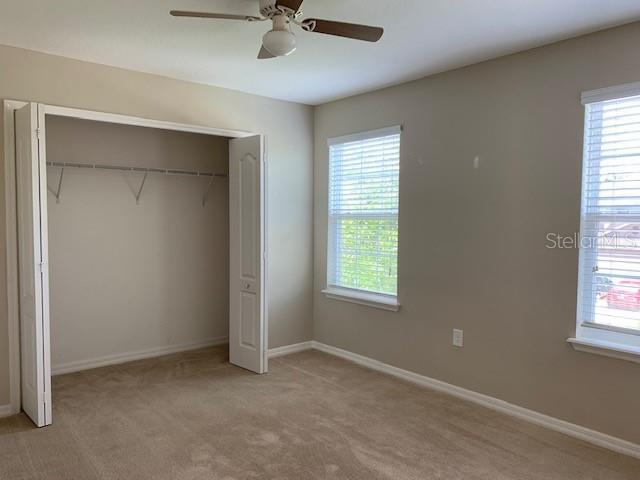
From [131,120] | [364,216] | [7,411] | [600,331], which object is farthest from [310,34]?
[7,411]

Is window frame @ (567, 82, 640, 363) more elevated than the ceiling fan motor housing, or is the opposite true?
the ceiling fan motor housing

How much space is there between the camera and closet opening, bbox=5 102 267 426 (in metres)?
4.23

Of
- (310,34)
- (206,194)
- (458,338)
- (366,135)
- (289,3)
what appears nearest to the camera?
(289,3)

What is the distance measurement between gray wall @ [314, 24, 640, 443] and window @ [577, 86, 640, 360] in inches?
2.9

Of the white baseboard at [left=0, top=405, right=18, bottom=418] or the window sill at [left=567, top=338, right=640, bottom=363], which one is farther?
the white baseboard at [left=0, top=405, right=18, bottom=418]

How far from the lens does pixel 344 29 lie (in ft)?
7.82

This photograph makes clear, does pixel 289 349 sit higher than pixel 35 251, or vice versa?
pixel 35 251

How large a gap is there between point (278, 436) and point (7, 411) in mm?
1964

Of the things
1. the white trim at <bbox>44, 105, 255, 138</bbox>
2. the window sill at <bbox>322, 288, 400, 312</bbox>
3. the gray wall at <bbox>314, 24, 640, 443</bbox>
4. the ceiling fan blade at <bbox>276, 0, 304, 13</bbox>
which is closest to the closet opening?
the white trim at <bbox>44, 105, 255, 138</bbox>

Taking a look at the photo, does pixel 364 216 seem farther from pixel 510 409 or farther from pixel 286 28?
pixel 286 28

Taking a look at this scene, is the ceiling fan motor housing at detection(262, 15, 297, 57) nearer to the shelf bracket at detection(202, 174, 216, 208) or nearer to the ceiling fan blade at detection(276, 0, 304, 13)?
the ceiling fan blade at detection(276, 0, 304, 13)

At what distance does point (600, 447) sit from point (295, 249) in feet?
10.1

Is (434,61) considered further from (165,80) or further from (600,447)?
(600,447)

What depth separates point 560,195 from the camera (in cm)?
317
